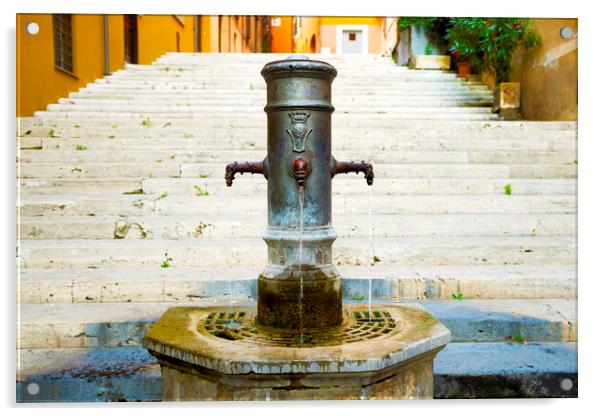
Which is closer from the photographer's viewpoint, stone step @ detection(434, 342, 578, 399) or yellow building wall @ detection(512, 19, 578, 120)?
stone step @ detection(434, 342, 578, 399)

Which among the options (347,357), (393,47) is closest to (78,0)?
(347,357)

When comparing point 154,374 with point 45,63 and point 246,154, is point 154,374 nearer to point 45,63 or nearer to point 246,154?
point 45,63

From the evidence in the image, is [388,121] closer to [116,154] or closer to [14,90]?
[116,154]

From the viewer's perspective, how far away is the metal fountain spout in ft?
6.16

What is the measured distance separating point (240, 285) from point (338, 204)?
1402 mm

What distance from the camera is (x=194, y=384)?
1.75 m

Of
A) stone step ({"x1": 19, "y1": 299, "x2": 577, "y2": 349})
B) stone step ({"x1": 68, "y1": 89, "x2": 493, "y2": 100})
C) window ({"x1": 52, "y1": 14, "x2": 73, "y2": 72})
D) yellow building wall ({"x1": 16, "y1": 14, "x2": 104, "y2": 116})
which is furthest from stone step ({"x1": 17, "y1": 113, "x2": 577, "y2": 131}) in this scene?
stone step ({"x1": 19, "y1": 299, "x2": 577, "y2": 349})

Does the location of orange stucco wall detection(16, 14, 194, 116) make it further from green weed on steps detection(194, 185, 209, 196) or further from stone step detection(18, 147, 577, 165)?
green weed on steps detection(194, 185, 209, 196)

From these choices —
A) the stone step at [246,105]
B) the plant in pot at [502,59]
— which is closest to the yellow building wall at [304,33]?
the stone step at [246,105]

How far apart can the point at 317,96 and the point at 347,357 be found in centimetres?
86

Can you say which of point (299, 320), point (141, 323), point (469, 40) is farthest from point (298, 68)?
point (469, 40)

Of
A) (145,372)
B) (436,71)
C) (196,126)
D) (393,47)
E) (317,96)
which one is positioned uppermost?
(393,47)

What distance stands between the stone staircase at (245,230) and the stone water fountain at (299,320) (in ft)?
1.82

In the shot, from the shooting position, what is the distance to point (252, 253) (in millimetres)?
3459
